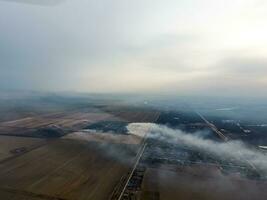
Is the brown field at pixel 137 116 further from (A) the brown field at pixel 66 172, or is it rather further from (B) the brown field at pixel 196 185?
(B) the brown field at pixel 196 185

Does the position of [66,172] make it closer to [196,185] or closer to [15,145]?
[196,185]

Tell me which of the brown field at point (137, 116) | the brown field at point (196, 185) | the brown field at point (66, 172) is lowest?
the brown field at point (196, 185)

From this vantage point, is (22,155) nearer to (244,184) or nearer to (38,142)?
(38,142)

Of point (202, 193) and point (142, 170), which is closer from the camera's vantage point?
point (202, 193)

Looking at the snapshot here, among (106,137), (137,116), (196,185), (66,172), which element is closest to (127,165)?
(66,172)

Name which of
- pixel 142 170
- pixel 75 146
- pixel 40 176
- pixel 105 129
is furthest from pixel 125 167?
pixel 105 129

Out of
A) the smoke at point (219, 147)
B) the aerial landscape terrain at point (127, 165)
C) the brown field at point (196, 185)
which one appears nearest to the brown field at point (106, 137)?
the aerial landscape terrain at point (127, 165)
